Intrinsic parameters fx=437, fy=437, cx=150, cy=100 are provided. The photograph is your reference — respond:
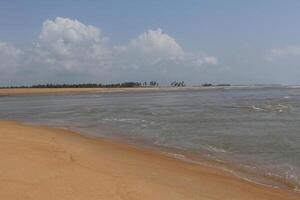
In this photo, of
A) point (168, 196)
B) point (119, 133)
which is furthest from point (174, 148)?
point (168, 196)

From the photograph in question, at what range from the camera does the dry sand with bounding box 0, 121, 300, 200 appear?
7203 mm

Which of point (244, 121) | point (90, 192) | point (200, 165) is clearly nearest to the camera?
point (90, 192)

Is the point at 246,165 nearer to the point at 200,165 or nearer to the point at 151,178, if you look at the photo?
the point at 200,165

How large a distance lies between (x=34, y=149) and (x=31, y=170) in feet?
10.3

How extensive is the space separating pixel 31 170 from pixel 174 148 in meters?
7.74

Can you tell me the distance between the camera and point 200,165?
12078 millimetres

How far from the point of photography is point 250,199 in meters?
8.24

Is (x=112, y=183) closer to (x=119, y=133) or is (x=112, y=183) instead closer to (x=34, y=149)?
(x=34, y=149)

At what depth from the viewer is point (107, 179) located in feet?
27.0

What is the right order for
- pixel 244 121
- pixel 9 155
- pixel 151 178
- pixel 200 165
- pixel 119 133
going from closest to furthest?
pixel 151 178, pixel 9 155, pixel 200 165, pixel 119 133, pixel 244 121

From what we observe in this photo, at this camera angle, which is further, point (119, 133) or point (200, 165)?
point (119, 133)

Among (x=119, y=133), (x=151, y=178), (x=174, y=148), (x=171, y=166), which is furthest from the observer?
(x=119, y=133)

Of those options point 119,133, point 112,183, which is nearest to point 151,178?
point 112,183

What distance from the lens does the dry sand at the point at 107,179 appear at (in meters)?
7.20
